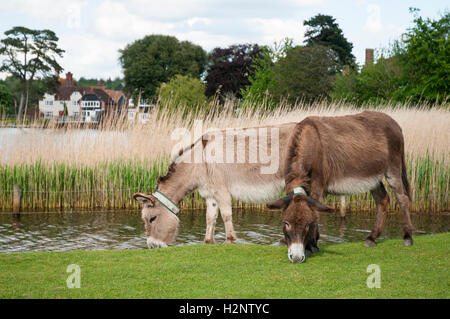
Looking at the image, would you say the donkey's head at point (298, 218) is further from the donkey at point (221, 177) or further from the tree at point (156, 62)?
the tree at point (156, 62)

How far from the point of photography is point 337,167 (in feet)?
22.2

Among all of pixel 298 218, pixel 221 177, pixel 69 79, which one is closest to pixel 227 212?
pixel 221 177

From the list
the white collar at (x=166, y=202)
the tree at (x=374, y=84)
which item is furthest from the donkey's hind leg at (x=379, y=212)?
the tree at (x=374, y=84)

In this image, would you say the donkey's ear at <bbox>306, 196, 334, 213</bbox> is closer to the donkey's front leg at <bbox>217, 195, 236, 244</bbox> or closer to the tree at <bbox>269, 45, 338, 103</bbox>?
the donkey's front leg at <bbox>217, 195, 236, 244</bbox>

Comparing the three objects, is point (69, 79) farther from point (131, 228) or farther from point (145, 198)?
point (145, 198)

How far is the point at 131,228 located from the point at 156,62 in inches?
2204

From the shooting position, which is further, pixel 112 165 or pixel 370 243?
pixel 112 165

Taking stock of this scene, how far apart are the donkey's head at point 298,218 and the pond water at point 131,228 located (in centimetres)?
351

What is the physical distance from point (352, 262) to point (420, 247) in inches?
59.0

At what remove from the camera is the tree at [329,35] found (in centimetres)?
6010

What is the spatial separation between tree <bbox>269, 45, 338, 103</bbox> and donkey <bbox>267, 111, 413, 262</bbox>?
15920 millimetres

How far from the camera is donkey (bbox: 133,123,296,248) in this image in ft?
24.0

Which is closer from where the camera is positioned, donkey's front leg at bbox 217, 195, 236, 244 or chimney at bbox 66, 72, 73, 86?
donkey's front leg at bbox 217, 195, 236, 244

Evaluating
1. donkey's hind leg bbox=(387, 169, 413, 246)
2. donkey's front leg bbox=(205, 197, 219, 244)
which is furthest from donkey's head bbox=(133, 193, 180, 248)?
donkey's hind leg bbox=(387, 169, 413, 246)
